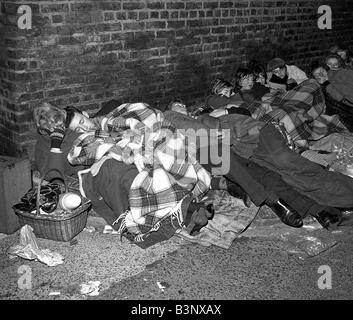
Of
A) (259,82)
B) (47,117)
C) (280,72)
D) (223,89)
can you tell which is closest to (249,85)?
(259,82)

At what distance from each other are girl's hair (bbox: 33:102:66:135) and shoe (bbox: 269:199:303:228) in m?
2.17

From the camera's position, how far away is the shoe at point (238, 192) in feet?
13.3

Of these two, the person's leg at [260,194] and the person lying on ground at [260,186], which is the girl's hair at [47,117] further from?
the person's leg at [260,194]

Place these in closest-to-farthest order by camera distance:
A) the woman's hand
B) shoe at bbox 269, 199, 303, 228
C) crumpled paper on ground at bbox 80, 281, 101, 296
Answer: crumpled paper on ground at bbox 80, 281, 101, 296 < shoe at bbox 269, 199, 303, 228 < the woman's hand

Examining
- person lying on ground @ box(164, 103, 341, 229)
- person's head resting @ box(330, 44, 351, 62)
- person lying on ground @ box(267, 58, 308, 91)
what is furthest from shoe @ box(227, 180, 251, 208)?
person's head resting @ box(330, 44, 351, 62)

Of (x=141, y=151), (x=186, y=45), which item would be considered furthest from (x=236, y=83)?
(x=141, y=151)

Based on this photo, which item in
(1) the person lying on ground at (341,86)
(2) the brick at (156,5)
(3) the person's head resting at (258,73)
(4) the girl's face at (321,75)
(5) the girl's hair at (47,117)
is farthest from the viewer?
(4) the girl's face at (321,75)

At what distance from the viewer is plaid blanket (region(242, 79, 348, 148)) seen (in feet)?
15.6

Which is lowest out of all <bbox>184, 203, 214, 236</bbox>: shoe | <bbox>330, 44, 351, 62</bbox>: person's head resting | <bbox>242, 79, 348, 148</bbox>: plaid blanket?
<bbox>184, 203, 214, 236</bbox>: shoe

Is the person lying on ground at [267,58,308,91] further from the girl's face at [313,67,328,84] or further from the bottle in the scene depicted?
the bottle

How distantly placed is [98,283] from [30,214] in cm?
83

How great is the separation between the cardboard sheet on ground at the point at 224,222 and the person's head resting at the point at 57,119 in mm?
1440

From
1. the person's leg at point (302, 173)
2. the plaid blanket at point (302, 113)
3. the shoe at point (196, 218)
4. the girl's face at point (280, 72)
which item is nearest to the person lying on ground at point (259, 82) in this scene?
the plaid blanket at point (302, 113)

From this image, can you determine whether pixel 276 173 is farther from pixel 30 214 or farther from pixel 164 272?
pixel 30 214
